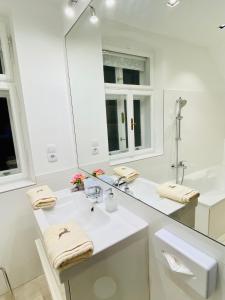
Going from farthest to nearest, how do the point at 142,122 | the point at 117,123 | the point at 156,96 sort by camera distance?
the point at 117,123 < the point at 142,122 < the point at 156,96

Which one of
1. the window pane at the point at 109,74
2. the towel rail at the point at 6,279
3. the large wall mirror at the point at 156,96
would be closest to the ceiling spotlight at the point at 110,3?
the large wall mirror at the point at 156,96

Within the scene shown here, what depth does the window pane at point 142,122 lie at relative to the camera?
1187 millimetres

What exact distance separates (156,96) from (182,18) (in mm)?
390

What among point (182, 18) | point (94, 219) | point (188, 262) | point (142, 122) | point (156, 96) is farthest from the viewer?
point (94, 219)

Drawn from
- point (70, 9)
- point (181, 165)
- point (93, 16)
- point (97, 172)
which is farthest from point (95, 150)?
point (70, 9)

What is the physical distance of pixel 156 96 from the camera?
3.64ft

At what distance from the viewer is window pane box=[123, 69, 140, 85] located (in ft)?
4.01

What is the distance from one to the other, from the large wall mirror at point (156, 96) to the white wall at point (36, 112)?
0.17 m

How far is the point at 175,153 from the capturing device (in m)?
1.01

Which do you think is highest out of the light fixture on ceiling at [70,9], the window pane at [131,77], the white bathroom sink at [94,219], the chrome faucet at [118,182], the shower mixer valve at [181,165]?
the light fixture on ceiling at [70,9]

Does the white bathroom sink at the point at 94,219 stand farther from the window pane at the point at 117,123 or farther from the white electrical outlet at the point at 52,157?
the window pane at the point at 117,123

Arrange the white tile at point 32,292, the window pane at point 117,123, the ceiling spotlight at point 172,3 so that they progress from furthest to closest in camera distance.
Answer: the white tile at point 32,292 → the window pane at point 117,123 → the ceiling spotlight at point 172,3

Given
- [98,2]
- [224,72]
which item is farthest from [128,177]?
[98,2]

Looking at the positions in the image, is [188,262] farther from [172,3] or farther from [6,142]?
[6,142]
